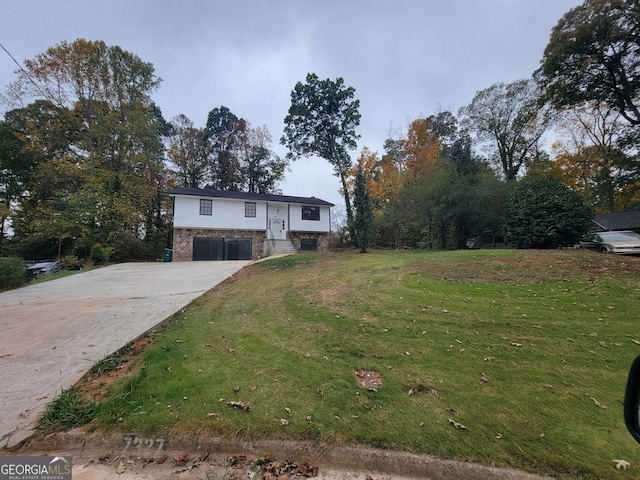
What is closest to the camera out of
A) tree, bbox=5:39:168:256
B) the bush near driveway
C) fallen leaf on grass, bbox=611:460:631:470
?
fallen leaf on grass, bbox=611:460:631:470

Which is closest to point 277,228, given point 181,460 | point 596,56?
point 181,460

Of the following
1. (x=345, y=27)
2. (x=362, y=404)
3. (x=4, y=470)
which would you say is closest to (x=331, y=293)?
(x=362, y=404)

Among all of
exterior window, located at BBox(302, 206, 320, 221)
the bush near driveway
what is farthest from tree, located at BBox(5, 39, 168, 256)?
Result: exterior window, located at BBox(302, 206, 320, 221)

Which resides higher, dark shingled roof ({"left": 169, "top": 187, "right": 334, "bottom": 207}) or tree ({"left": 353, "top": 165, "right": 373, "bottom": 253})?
dark shingled roof ({"left": 169, "top": 187, "right": 334, "bottom": 207})

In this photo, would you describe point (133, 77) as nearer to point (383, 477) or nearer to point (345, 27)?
point (345, 27)

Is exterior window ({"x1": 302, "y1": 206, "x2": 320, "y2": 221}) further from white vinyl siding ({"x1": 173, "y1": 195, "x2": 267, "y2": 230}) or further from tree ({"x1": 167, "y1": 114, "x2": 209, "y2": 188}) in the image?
tree ({"x1": 167, "y1": 114, "x2": 209, "y2": 188})

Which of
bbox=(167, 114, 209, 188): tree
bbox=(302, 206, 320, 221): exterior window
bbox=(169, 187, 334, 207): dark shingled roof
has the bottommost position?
bbox=(302, 206, 320, 221): exterior window

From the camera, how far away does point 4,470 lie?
1791 millimetres

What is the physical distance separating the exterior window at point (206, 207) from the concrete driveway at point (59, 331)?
11.1m

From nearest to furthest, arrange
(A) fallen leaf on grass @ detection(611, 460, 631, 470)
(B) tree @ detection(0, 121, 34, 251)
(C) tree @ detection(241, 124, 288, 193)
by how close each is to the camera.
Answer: (A) fallen leaf on grass @ detection(611, 460, 631, 470) < (B) tree @ detection(0, 121, 34, 251) < (C) tree @ detection(241, 124, 288, 193)

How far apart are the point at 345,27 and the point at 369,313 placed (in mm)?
10197

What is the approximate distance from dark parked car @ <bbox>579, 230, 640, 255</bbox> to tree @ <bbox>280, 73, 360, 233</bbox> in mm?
15452

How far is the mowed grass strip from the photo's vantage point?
204 cm

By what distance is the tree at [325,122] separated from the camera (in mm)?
24188
